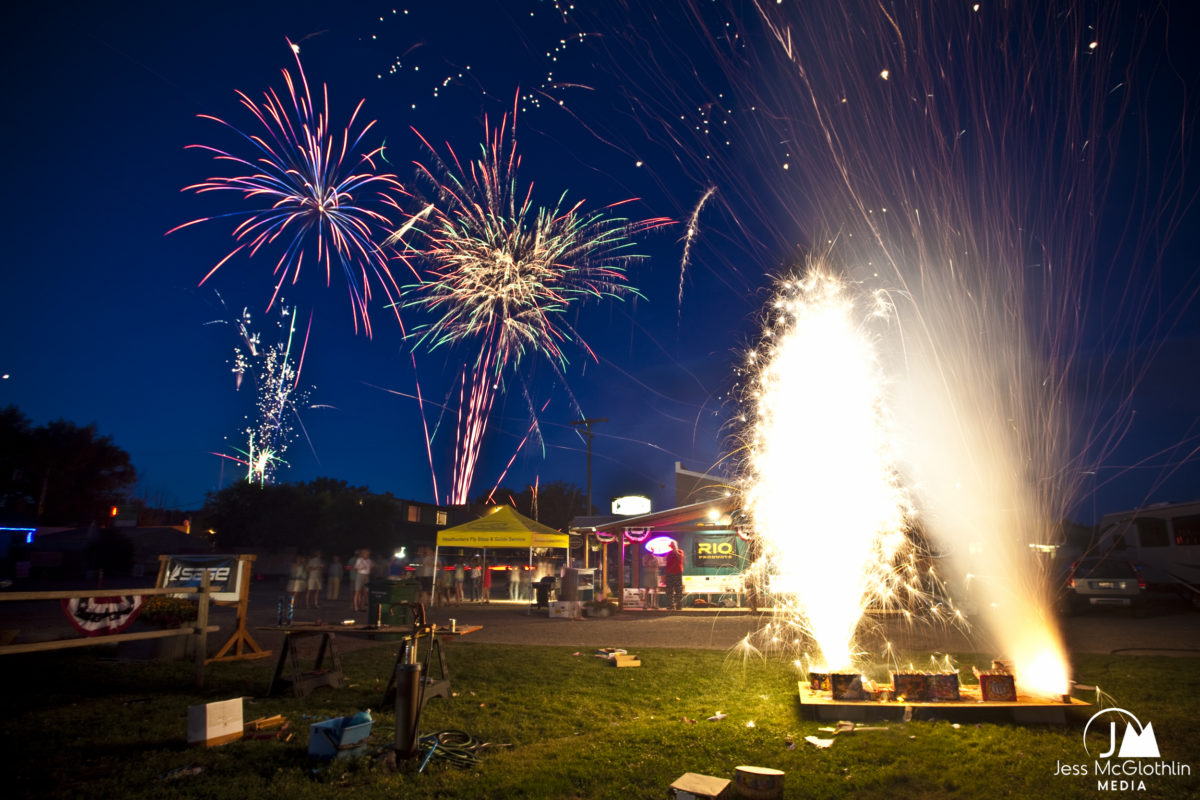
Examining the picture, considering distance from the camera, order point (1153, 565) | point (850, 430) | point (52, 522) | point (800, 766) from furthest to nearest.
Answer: point (52, 522) < point (1153, 565) < point (850, 430) < point (800, 766)

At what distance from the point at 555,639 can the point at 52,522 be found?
58499 mm

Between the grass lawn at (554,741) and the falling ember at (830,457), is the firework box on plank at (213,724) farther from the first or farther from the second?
the falling ember at (830,457)

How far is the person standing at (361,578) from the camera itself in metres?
19.5

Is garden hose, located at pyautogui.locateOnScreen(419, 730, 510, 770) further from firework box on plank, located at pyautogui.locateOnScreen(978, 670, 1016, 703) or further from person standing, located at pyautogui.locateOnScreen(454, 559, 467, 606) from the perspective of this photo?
person standing, located at pyautogui.locateOnScreen(454, 559, 467, 606)

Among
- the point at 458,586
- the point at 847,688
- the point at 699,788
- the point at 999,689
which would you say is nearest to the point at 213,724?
the point at 699,788

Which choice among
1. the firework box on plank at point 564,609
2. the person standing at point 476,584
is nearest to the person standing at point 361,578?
the person standing at point 476,584

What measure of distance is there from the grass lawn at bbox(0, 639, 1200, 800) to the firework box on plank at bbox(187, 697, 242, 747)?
7.0 inches

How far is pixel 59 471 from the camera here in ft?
170

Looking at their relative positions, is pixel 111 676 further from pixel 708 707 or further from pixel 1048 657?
pixel 1048 657

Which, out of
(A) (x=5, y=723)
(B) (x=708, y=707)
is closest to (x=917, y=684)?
(B) (x=708, y=707)

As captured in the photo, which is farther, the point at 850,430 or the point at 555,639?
the point at 555,639

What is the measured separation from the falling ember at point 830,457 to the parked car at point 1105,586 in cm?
1124

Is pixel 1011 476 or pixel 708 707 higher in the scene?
pixel 1011 476

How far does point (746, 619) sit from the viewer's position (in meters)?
19.7
